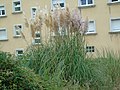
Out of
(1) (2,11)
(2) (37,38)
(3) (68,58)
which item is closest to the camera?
(3) (68,58)

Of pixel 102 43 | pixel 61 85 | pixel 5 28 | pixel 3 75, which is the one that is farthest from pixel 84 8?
pixel 3 75

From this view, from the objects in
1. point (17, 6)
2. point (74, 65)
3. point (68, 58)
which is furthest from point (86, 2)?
point (74, 65)

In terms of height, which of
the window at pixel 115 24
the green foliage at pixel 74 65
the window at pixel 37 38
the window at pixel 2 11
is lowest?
the green foliage at pixel 74 65

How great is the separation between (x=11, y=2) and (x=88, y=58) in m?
26.6

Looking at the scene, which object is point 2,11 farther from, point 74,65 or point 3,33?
point 74,65

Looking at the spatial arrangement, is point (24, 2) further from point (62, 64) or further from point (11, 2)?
point (62, 64)

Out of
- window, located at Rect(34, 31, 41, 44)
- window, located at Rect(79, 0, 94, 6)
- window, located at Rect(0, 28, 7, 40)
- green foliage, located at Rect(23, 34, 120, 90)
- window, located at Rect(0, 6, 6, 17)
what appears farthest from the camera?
window, located at Rect(0, 6, 6, 17)

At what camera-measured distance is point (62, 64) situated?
25.2 feet

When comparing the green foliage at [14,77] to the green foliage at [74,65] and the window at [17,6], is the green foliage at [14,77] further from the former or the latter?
the window at [17,6]

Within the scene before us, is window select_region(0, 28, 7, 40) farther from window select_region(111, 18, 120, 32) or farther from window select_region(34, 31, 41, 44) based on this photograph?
window select_region(34, 31, 41, 44)

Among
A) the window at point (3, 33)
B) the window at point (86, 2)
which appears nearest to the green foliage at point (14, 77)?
the window at point (86, 2)

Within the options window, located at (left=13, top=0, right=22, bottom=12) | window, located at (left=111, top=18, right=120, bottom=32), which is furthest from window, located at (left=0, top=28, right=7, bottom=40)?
window, located at (left=111, top=18, right=120, bottom=32)

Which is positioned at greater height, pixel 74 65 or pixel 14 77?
pixel 14 77

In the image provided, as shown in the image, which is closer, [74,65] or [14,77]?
[14,77]
